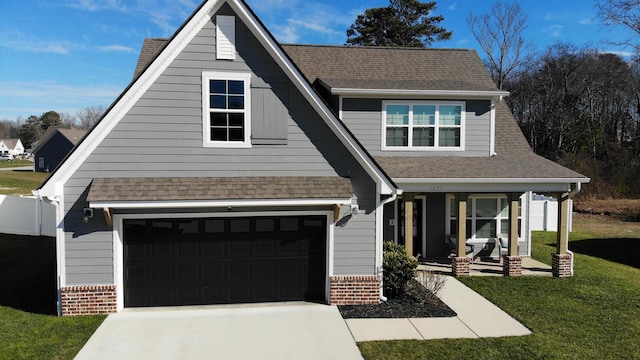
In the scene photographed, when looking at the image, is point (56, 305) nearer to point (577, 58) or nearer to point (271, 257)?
point (271, 257)

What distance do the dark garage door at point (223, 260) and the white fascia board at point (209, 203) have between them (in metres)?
0.81

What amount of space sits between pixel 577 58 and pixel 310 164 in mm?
43764

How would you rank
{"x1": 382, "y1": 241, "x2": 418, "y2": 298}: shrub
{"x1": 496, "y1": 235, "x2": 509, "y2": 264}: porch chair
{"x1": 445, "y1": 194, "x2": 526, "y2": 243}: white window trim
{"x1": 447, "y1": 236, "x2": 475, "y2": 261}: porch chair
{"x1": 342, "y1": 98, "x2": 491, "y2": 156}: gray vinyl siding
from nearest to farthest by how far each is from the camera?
{"x1": 382, "y1": 241, "x2": 418, "y2": 298}: shrub < {"x1": 342, "y1": 98, "x2": 491, "y2": 156}: gray vinyl siding < {"x1": 447, "y1": 236, "x2": 475, "y2": 261}: porch chair < {"x1": 496, "y1": 235, "x2": 509, "y2": 264}: porch chair < {"x1": 445, "y1": 194, "x2": 526, "y2": 243}: white window trim

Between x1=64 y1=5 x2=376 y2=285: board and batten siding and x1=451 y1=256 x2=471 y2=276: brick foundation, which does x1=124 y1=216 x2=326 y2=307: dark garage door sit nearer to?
x1=64 y1=5 x2=376 y2=285: board and batten siding

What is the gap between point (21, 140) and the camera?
10762 centimetres

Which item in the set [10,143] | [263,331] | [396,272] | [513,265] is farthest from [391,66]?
[10,143]

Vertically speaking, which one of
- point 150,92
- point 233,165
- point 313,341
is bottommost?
point 313,341

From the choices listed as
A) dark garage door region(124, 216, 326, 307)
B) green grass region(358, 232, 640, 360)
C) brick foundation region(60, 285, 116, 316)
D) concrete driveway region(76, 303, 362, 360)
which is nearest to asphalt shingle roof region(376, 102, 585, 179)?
green grass region(358, 232, 640, 360)

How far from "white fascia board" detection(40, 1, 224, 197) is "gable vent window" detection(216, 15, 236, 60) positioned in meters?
0.27

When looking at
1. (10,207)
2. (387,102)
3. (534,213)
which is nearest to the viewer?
(387,102)

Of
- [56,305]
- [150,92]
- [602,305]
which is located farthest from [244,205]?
[602,305]

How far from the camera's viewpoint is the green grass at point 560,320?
784 cm

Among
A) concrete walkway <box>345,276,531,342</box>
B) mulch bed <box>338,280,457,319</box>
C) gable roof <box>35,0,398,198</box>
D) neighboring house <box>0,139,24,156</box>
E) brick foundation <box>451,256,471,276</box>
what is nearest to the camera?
concrete walkway <box>345,276,531,342</box>

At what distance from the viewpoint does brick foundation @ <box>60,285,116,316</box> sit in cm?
926
